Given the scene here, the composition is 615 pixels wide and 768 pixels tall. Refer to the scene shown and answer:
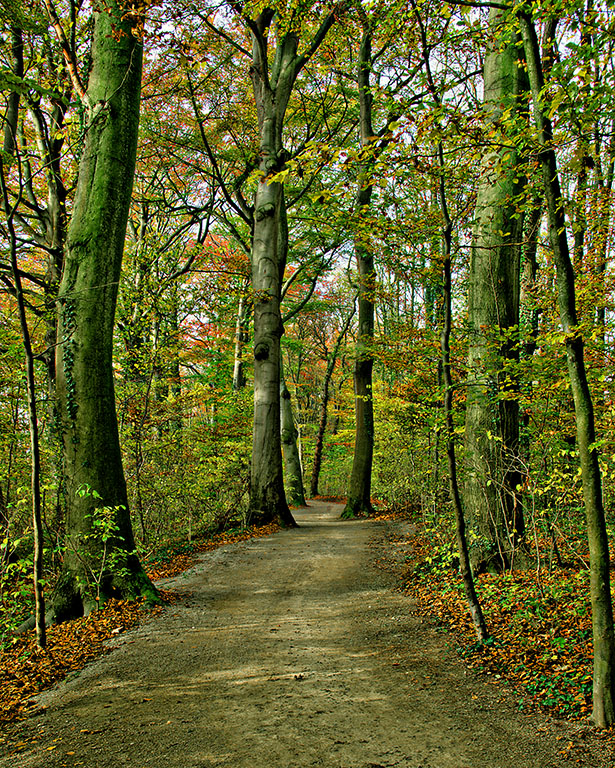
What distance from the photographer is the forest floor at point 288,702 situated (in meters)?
2.51

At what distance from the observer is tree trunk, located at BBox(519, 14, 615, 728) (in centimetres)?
263

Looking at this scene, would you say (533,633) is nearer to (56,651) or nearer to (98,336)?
(56,651)

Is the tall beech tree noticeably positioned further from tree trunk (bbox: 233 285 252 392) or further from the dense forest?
tree trunk (bbox: 233 285 252 392)

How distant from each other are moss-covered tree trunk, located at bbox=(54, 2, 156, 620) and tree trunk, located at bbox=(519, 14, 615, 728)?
4.13 metres

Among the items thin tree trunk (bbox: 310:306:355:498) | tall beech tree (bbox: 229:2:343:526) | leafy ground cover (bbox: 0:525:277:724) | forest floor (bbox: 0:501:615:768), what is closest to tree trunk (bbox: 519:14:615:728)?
forest floor (bbox: 0:501:615:768)

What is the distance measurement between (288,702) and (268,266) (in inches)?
348

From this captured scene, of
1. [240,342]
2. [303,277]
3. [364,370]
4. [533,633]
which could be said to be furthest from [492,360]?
[240,342]

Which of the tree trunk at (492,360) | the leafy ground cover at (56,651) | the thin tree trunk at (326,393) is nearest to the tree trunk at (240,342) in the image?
the thin tree trunk at (326,393)

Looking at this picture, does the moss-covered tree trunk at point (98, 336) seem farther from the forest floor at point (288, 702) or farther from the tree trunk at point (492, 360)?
the tree trunk at point (492, 360)

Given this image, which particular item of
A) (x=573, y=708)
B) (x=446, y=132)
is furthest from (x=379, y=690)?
(x=446, y=132)

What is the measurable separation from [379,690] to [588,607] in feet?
6.32

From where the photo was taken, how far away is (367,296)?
1121cm

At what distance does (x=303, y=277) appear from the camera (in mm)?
16000

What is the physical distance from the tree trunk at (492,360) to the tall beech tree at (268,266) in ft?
16.4
